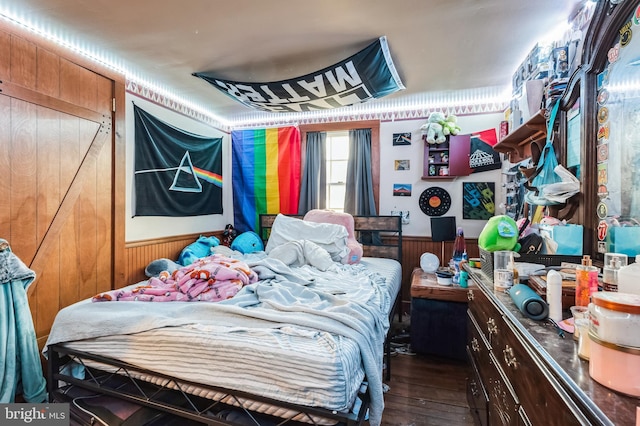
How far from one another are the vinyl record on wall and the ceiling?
1.24 metres

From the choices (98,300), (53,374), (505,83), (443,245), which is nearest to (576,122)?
(505,83)

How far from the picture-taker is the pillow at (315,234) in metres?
2.99

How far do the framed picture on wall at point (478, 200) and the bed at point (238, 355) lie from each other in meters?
2.26

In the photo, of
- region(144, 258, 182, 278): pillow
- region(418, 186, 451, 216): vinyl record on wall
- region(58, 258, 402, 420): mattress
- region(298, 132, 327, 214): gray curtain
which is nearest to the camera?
region(58, 258, 402, 420): mattress

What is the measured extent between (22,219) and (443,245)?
368 centimetres

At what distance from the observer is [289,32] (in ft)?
6.92

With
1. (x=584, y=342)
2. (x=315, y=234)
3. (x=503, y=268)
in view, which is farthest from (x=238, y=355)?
(x=315, y=234)

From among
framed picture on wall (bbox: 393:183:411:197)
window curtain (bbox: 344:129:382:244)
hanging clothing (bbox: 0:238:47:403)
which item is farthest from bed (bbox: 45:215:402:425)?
framed picture on wall (bbox: 393:183:411:197)

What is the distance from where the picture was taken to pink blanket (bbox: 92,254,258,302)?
172 cm

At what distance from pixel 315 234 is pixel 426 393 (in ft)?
5.49

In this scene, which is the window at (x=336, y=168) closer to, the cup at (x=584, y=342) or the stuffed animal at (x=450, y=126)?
the stuffed animal at (x=450, y=126)

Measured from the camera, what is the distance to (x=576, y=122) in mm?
1551

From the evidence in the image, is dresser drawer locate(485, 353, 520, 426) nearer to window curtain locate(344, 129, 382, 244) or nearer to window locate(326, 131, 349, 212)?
window curtain locate(344, 129, 382, 244)

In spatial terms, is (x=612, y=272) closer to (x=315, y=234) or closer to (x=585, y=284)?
(x=585, y=284)
